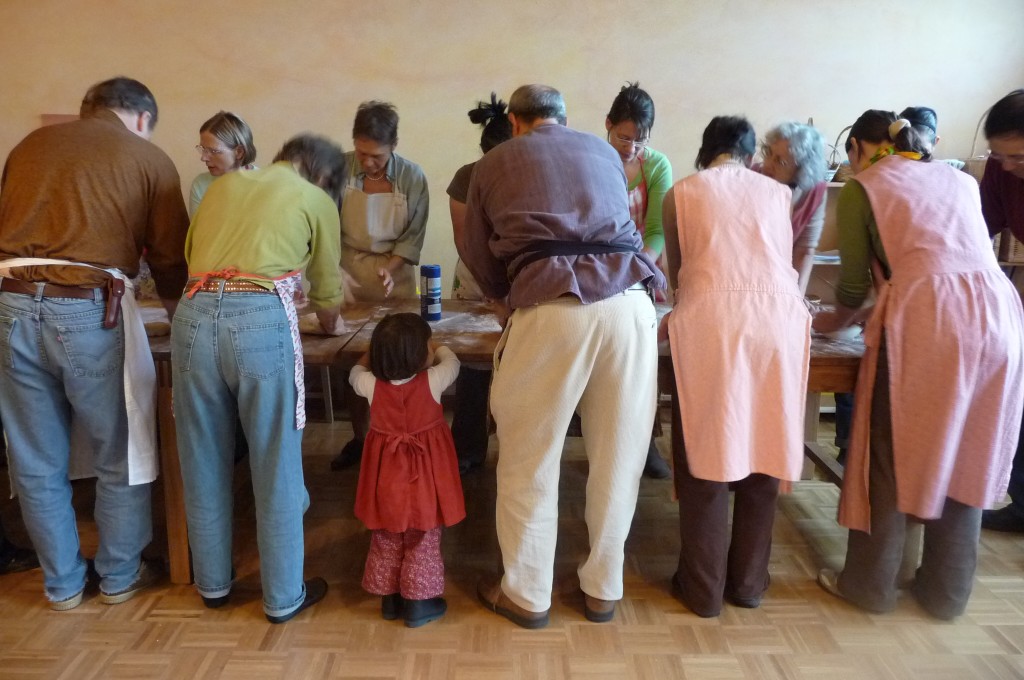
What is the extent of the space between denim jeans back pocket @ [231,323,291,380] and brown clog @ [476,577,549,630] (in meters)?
0.96

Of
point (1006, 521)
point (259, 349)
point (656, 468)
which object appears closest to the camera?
point (259, 349)

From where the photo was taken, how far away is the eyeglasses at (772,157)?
2.12m

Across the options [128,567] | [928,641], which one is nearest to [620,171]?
[928,641]

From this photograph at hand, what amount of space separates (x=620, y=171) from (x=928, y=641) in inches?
65.0

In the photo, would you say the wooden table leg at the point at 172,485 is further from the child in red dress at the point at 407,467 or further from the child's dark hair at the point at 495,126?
the child's dark hair at the point at 495,126

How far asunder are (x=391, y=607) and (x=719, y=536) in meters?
1.03

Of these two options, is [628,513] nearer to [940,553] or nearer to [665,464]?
[940,553]

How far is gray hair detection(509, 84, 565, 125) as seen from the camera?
1772 millimetres

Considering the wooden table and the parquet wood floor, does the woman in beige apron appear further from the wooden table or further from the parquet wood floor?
the parquet wood floor

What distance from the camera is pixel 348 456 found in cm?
309

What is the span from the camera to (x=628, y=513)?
1851 millimetres

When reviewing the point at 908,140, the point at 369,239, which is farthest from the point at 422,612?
the point at 908,140

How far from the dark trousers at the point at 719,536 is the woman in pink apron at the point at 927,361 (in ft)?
0.97

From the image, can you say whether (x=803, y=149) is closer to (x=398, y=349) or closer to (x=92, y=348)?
(x=398, y=349)
